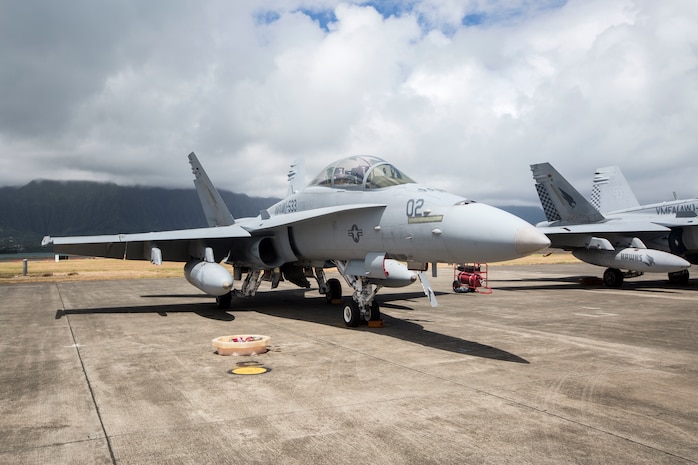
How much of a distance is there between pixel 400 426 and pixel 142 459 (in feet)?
6.50

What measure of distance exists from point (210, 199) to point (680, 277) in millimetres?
18050

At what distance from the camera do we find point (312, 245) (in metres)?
11.0

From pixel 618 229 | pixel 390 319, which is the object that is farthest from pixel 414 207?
pixel 618 229

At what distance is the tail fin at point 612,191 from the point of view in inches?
1064

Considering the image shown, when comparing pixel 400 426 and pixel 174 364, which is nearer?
pixel 400 426

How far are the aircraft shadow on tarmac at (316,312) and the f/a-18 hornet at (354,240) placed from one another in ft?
2.07

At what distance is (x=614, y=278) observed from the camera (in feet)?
64.1

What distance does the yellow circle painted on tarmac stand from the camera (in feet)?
20.4

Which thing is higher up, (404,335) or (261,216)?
(261,216)

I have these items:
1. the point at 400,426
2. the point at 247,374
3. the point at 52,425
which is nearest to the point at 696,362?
the point at 400,426

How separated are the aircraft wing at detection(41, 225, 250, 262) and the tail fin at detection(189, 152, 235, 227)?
1.88 m

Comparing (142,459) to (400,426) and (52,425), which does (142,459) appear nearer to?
(52,425)

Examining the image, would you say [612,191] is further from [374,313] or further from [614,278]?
[374,313]

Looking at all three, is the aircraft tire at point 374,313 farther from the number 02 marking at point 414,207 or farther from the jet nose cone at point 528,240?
the jet nose cone at point 528,240
